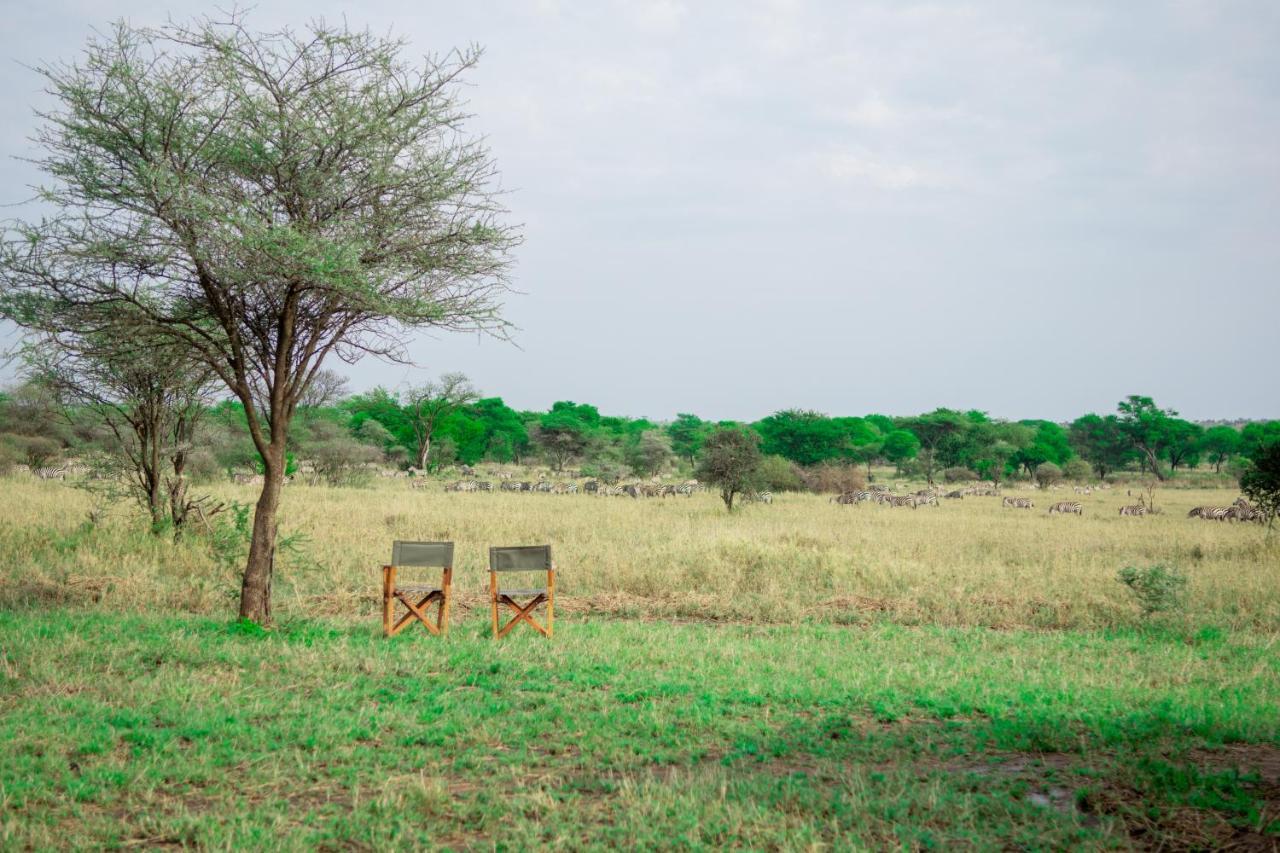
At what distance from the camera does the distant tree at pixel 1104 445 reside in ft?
237

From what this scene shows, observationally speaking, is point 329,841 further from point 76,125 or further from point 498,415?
point 498,415

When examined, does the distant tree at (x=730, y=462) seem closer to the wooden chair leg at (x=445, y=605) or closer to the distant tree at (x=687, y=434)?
the wooden chair leg at (x=445, y=605)

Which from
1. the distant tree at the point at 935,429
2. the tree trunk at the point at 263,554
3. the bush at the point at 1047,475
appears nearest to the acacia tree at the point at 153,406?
the tree trunk at the point at 263,554

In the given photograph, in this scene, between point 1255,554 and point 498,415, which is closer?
point 1255,554

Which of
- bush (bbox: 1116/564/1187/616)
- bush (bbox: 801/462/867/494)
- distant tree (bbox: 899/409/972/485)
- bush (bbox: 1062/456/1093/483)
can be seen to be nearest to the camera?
bush (bbox: 1116/564/1187/616)

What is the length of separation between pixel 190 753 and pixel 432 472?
55.2m

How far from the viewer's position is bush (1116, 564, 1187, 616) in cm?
1168

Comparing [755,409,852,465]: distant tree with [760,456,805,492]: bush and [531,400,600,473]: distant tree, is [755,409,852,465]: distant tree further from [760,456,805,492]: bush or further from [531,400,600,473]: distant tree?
[531,400,600,473]: distant tree

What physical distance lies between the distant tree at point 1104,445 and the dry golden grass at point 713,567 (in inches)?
2187

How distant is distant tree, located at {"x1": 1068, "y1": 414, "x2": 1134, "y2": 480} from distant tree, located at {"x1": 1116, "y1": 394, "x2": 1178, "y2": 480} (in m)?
1.08

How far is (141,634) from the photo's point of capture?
30.7 ft

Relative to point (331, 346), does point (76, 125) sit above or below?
above

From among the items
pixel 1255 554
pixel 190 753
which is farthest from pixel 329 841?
pixel 1255 554

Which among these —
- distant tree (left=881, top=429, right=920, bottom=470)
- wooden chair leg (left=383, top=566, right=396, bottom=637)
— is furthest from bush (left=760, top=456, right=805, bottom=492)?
wooden chair leg (left=383, top=566, right=396, bottom=637)
